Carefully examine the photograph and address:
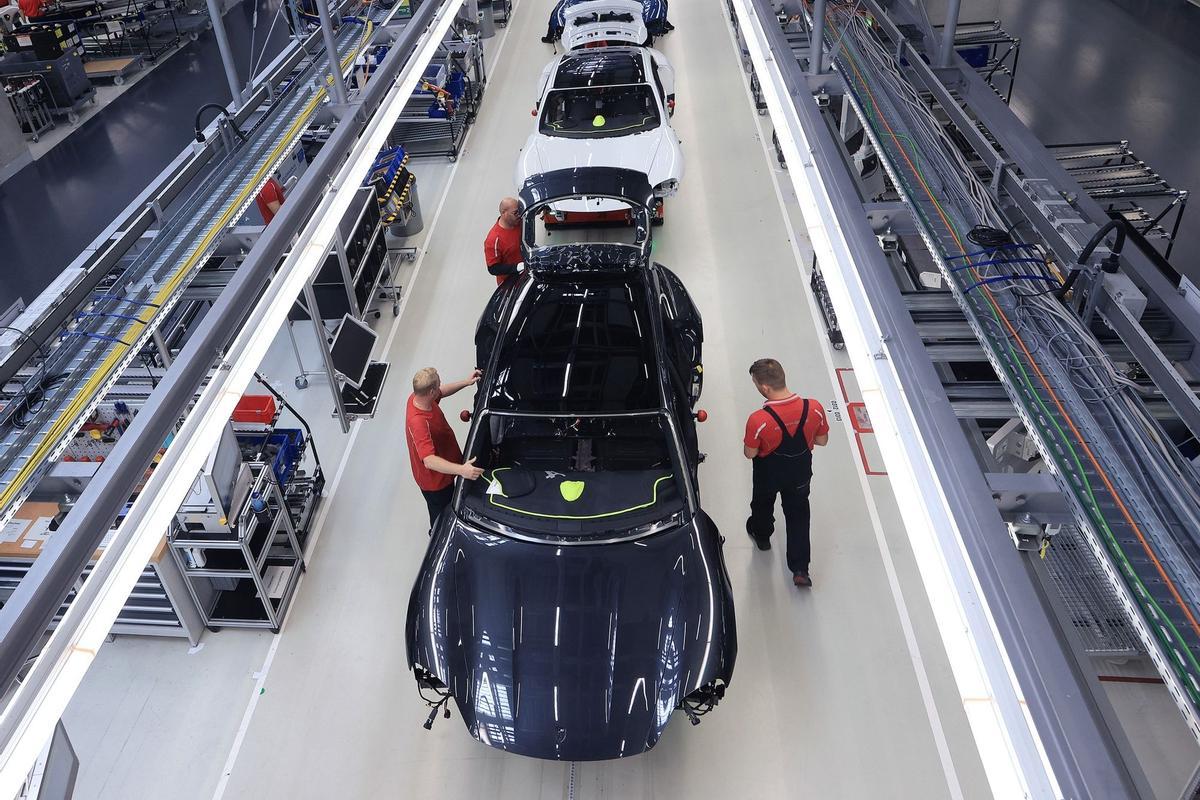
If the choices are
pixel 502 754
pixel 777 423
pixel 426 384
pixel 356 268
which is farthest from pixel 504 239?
pixel 502 754

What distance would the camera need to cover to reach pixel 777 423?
4039 millimetres

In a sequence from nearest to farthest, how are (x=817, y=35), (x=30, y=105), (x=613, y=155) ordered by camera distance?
1. (x=817, y=35)
2. (x=613, y=155)
3. (x=30, y=105)

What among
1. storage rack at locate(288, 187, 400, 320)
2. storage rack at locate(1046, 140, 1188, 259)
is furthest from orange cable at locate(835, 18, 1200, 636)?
storage rack at locate(288, 187, 400, 320)

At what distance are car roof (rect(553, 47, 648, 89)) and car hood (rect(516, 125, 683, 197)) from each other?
1.02m

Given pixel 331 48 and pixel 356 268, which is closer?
pixel 331 48

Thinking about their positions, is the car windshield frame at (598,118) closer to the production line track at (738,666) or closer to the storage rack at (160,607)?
the production line track at (738,666)

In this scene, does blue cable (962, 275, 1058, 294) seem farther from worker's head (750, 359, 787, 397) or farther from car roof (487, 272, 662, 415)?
car roof (487, 272, 662, 415)

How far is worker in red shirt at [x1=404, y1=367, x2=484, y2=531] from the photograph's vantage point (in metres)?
4.13

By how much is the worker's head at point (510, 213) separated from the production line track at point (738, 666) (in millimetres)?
1110

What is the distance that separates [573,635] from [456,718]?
3.73ft

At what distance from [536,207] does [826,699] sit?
393cm

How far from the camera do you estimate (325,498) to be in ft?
17.7

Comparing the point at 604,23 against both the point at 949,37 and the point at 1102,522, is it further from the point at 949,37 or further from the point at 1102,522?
the point at 1102,522

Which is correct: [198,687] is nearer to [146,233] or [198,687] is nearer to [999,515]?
[146,233]
